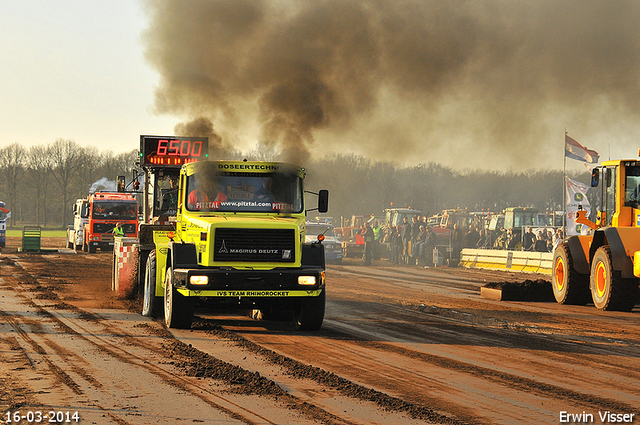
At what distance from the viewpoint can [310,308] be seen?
1085 cm

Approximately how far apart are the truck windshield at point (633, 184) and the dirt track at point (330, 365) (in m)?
2.20

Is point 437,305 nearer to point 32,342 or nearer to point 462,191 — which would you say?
point 32,342

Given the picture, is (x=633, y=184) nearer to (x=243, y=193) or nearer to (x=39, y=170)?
(x=243, y=193)

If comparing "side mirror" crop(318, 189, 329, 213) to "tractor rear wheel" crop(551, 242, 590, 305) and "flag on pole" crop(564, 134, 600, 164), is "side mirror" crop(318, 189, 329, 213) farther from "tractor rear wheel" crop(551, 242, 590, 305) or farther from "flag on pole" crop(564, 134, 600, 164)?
"flag on pole" crop(564, 134, 600, 164)

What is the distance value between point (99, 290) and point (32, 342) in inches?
311

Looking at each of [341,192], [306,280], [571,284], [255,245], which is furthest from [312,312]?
[341,192]

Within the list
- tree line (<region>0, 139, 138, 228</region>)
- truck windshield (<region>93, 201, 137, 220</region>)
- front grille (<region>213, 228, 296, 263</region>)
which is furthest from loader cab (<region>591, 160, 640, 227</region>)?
tree line (<region>0, 139, 138, 228</region>)

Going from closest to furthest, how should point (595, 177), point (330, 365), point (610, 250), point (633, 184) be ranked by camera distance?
point (330, 365)
point (610, 250)
point (633, 184)
point (595, 177)

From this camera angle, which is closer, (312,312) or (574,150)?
(312,312)

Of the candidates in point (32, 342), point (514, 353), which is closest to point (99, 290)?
point (32, 342)

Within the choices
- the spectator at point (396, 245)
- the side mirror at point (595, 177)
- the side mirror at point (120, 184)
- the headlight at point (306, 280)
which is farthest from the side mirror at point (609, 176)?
the spectator at point (396, 245)

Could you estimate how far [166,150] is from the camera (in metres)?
15.4

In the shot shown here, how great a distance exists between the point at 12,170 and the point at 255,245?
82820mm

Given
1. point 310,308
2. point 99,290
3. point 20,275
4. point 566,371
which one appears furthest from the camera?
point 20,275
